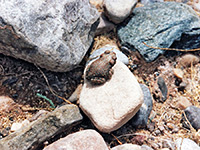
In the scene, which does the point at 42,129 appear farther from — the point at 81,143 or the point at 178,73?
the point at 178,73

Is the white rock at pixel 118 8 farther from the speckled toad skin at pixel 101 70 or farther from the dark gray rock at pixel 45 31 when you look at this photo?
the speckled toad skin at pixel 101 70

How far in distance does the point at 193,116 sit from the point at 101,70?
6.56ft

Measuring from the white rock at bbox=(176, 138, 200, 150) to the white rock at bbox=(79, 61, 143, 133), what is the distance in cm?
101

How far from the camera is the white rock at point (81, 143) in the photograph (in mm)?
3334

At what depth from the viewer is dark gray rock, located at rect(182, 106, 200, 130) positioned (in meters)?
3.95

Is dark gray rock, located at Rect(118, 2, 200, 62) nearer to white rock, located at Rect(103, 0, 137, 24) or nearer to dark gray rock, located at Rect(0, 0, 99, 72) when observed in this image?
white rock, located at Rect(103, 0, 137, 24)

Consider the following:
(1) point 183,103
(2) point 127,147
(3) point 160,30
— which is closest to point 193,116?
(1) point 183,103

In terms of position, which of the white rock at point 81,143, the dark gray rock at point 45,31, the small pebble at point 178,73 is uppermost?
the dark gray rock at point 45,31

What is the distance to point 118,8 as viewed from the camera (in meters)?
4.50

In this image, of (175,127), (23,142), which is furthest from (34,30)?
(175,127)

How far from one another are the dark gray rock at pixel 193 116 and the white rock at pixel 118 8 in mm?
2394

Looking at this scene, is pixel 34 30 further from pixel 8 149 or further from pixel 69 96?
pixel 8 149

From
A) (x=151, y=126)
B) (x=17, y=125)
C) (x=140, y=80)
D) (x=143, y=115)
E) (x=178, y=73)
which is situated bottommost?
(x=151, y=126)

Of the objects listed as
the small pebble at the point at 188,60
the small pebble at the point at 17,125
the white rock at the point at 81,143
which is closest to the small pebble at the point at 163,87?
the small pebble at the point at 188,60
